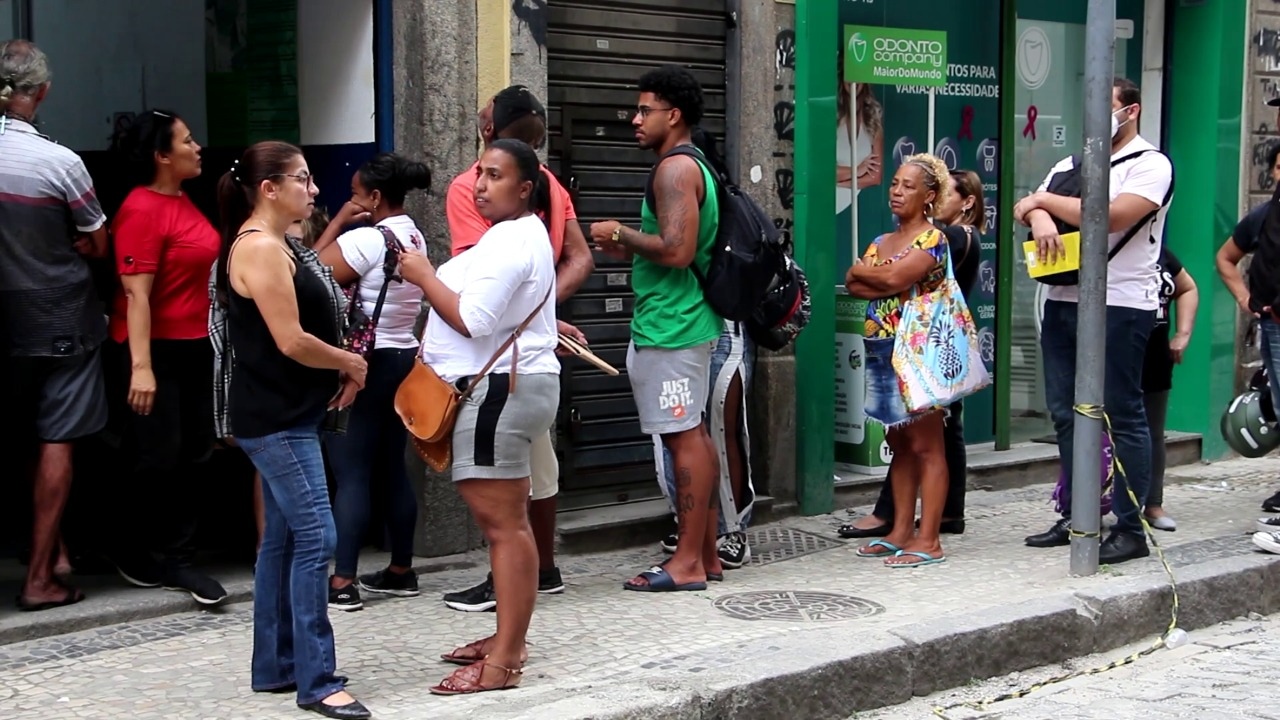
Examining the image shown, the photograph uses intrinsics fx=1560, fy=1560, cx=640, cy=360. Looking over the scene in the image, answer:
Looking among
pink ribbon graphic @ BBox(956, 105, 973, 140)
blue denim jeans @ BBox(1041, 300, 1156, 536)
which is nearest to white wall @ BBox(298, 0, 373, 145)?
blue denim jeans @ BBox(1041, 300, 1156, 536)

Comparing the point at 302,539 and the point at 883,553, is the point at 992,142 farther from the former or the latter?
the point at 302,539

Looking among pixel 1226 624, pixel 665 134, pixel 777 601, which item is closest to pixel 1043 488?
pixel 1226 624

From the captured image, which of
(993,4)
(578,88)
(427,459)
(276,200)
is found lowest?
(427,459)

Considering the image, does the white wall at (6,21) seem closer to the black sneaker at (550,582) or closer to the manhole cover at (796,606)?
the black sneaker at (550,582)

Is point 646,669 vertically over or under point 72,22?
under

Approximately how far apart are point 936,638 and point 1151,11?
616 cm

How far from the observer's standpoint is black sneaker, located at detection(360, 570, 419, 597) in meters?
6.16

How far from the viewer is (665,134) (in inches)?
245

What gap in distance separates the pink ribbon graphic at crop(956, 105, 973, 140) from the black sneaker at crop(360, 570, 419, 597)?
4705 mm

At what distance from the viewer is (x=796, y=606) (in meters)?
6.09

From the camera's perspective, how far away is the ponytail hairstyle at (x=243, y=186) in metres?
4.59

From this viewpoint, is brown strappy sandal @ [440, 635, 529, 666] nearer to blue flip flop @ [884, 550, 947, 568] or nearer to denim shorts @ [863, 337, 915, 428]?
blue flip flop @ [884, 550, 947, 568]

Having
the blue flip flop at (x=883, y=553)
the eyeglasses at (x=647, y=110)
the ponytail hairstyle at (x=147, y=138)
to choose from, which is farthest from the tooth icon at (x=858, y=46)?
the ponytail hairstyle at (x=147, y=138)

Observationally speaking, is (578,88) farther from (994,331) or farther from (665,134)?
(994,331)
